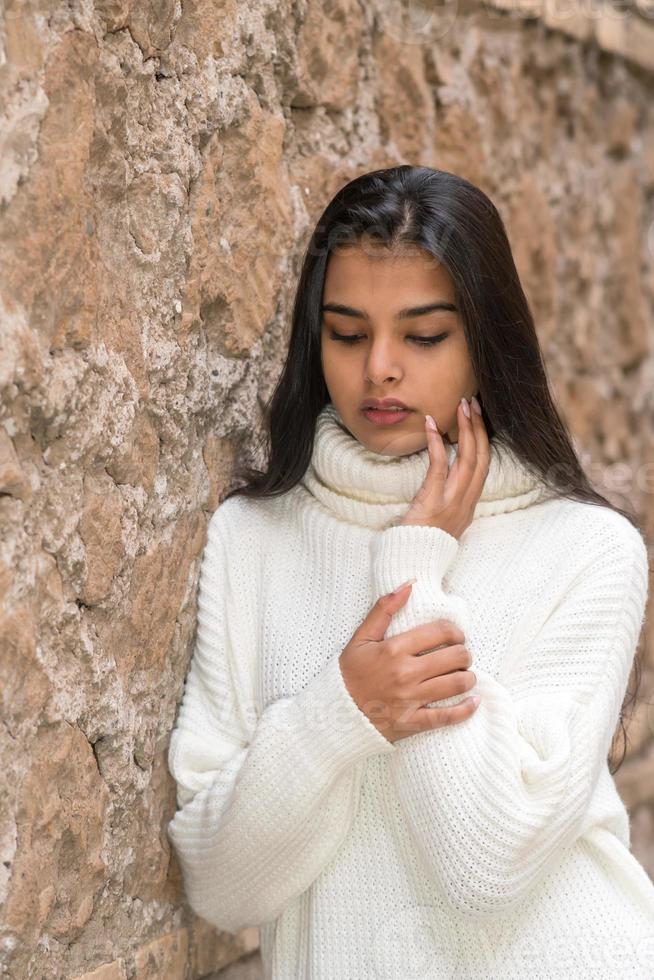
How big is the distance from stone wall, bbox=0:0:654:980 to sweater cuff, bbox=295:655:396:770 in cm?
24

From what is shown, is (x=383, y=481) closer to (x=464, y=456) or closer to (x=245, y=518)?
(x=464, y=456)

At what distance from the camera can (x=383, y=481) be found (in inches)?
73.0

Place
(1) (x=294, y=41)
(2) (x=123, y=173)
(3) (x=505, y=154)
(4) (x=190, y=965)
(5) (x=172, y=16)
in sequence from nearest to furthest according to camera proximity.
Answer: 1. (2) (x=123, y=173)
2. (5) (x=172, y=16)
3. (4) (x=190, y=965)
4. (1) (x=294, y=41)
5. (3) (x=505, y=154)

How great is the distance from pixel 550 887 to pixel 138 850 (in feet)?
1.88

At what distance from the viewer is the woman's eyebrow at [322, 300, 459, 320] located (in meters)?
1.76

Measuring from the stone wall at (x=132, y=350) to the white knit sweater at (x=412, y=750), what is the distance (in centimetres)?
10

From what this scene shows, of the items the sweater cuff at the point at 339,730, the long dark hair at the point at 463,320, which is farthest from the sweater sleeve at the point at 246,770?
the long dark hair at the point at 463,320

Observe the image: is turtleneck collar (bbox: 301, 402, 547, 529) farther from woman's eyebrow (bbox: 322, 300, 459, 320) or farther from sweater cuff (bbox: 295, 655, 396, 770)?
sweater cuff (bbox: 295, 655, 396, 770)

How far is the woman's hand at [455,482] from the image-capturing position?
1795mm

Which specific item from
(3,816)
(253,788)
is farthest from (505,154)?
(3,816)

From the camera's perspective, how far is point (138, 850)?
67.9 inches

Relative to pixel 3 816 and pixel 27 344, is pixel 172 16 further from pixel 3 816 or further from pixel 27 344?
pixel 3 816

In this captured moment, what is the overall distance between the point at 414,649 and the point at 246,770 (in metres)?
0.29

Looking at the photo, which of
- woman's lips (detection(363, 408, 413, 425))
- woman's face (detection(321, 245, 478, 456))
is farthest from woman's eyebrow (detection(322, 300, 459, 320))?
woman's lips (detection(363, 408, 413, 425))
